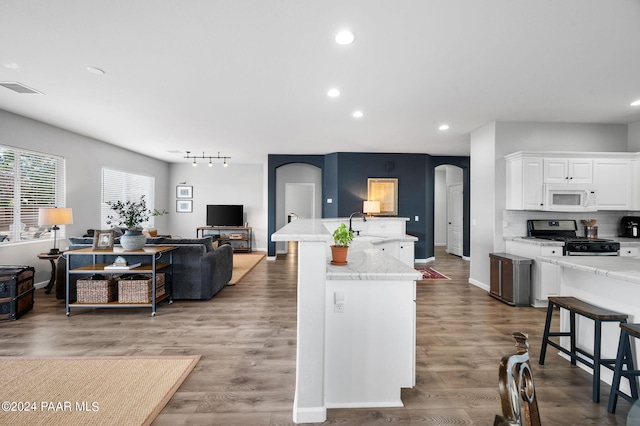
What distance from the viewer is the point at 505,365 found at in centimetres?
75

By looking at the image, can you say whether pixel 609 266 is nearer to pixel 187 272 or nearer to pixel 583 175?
pixel 583 175

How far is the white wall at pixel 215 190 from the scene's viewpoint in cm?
949

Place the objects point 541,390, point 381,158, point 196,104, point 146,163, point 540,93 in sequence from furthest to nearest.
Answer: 1. point 146,163
2. point 381,158
3. point 196,104
4. point 540,93
5. point 541,390

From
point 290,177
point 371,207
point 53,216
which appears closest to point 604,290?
point 371,207

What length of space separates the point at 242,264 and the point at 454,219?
20.3 feet

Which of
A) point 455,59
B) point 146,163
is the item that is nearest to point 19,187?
point 146,163

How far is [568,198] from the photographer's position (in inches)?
178

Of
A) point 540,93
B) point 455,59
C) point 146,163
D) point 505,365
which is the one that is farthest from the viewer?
point 146,163

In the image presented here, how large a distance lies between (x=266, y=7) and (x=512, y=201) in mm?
4255

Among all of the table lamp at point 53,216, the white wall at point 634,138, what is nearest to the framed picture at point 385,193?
the white wall at point 634,138

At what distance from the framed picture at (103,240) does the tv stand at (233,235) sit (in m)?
4.99

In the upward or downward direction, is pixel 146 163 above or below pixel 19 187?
above

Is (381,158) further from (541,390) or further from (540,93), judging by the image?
(541,390)

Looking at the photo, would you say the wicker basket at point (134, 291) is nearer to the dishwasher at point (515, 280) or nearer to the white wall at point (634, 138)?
the dishwasher at point (515, 280)
